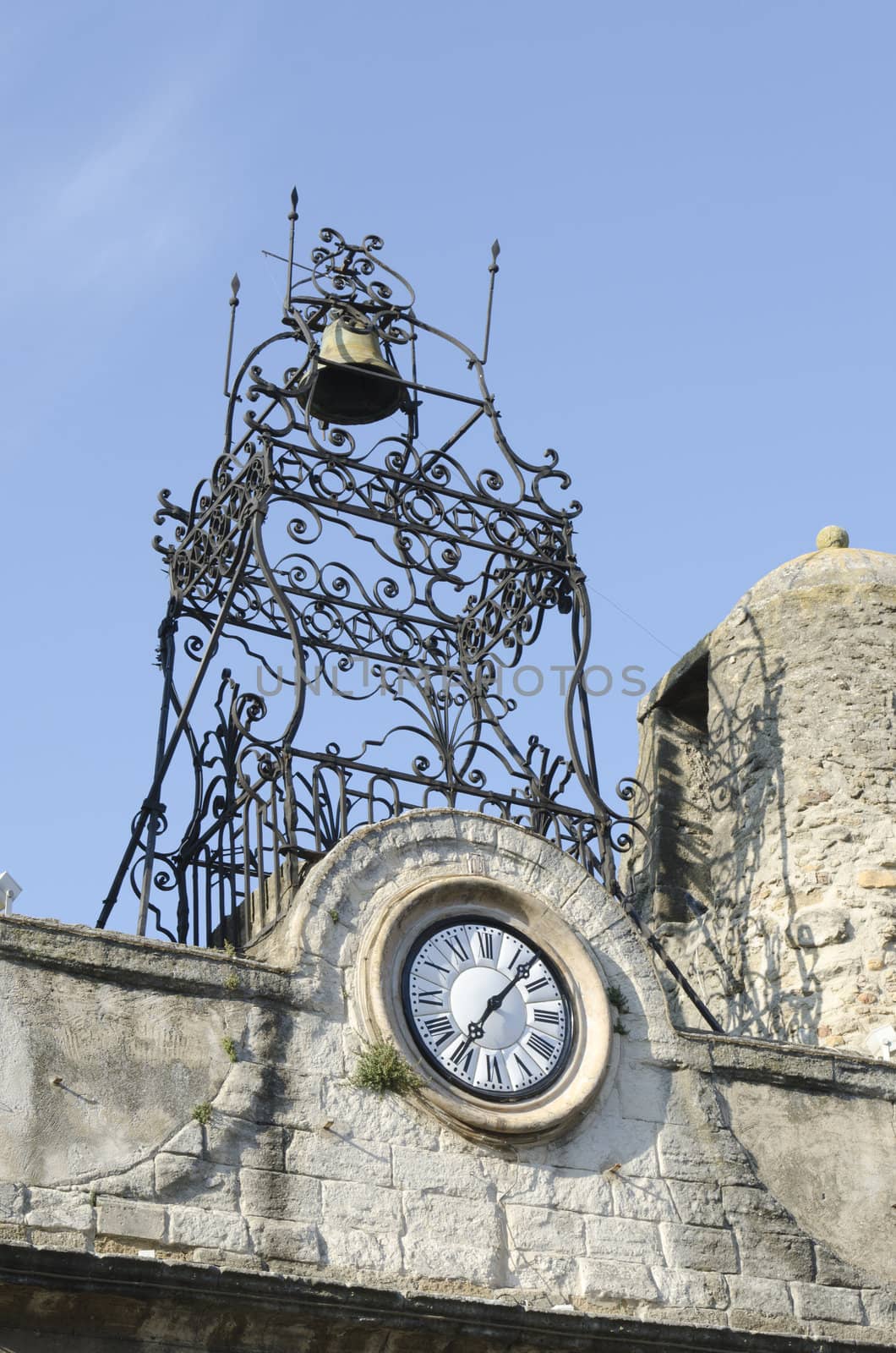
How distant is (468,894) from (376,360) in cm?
274

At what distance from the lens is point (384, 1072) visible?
9.19m

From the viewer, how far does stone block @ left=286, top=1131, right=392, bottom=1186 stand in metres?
8.91

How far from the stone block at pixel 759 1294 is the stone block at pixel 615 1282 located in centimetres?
35

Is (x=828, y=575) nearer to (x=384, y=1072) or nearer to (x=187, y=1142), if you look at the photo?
(x=384, y=1072)

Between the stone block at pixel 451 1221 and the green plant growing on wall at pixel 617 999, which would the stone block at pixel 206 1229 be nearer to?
the stone block at pixel 451 1221

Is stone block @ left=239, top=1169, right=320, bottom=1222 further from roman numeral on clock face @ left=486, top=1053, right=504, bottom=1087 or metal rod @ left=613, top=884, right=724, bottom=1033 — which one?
metal rod @ left=613, top=884, right=724, bottom=1033

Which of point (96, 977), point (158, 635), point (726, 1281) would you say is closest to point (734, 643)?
point (158, 635)

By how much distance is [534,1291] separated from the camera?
906cm

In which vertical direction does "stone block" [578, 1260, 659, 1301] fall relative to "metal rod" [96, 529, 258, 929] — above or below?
below

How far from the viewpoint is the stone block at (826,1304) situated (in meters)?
9.59

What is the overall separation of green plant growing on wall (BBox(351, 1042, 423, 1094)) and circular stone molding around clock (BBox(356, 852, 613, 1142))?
0.17 feet

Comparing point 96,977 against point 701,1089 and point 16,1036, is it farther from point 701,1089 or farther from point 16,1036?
point 701,1089

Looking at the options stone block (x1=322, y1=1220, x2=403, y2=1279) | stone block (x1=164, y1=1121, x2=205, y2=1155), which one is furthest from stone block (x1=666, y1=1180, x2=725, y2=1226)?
stone block (x1=164, y1=1121, x2=205, y2=1155)

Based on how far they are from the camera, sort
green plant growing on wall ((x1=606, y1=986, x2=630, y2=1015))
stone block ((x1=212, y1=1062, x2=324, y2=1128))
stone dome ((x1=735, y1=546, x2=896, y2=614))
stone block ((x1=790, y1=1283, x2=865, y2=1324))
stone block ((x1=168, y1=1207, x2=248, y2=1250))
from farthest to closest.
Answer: stone dome ((x1=735, y1=546, x2=896, y2=614)) → green plant growing on wall ((x1=606, y1=986, x2=630, y2=1015)) → stone block ((x1=790, y1=1283, x2=865, y2=1324)) → stone block ((x1=212, y1=1062, x2=324, y2=1128)) → stone block ((x1=168, y1=1207, x2=248, y2=1250))
